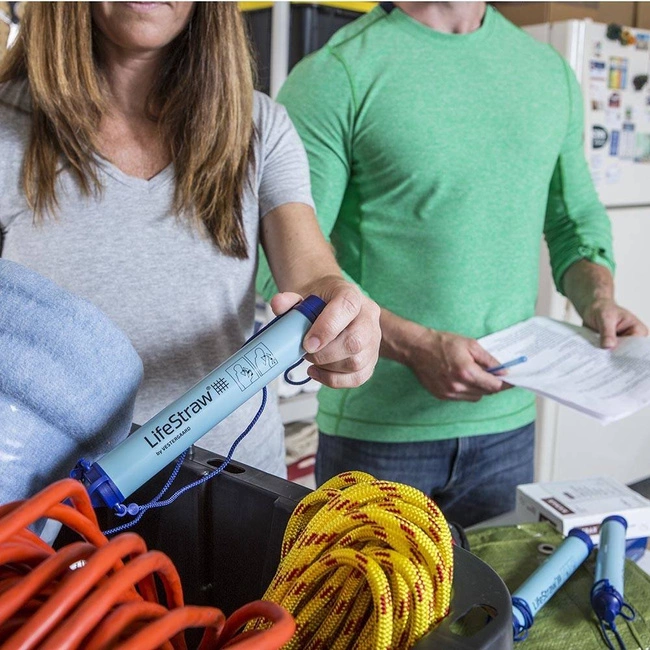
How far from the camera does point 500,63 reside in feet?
3.54

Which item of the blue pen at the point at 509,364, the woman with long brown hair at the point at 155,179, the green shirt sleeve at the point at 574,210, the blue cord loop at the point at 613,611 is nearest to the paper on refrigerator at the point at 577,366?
the blue pen at the point at 509,364

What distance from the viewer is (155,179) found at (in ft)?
2.41

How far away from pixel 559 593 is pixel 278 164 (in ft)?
1.58

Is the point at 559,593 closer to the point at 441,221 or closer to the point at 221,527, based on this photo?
the point at 221,527

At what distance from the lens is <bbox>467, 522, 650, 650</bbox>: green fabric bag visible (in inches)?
23.9

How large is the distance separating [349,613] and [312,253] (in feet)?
1.38

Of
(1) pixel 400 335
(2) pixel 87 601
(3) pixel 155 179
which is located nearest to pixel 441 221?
(1) pixel 400 335

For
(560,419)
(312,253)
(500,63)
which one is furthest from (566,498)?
(560,419)

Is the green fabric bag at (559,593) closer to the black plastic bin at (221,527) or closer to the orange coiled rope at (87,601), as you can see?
the black plastic bin at (221,527)

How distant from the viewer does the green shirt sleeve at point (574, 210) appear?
44.1 inches

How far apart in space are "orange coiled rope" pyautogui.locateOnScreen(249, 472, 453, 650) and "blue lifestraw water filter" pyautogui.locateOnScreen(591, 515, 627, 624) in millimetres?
371

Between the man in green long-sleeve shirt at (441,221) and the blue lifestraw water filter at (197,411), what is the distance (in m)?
0.50

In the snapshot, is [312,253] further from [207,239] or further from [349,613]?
[349,613]

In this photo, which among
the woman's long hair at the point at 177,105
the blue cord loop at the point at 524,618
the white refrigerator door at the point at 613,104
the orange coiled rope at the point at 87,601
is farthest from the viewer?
the white refrigerator door at the point at 613,104
